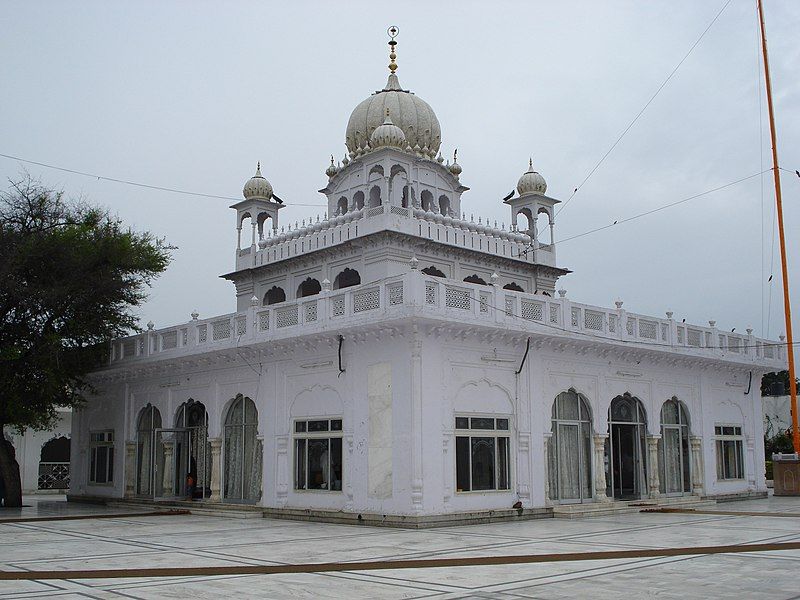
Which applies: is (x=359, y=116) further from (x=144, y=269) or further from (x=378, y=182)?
(x=144, y=269)

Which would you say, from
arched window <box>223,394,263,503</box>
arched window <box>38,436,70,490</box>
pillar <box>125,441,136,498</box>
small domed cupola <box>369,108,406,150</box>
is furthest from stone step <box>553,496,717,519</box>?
arched window <box>38,436,70,490</box>

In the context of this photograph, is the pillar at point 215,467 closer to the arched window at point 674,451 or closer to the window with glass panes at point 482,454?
the window with glass panes at point 482,454

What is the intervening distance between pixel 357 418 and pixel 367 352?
4.84 feet

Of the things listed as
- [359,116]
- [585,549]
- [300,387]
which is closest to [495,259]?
[359,116]

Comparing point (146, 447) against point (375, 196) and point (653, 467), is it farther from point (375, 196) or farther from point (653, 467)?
point (653, 467)

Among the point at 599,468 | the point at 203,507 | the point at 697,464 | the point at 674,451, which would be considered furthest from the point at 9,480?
the point at 697,464

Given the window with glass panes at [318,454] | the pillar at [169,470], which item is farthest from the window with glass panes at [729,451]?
the pillar at [169,470]

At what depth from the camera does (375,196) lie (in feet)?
97.0

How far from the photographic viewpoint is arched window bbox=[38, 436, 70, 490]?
3653 cm

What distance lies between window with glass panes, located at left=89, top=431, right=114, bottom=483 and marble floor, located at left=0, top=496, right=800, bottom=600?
6.90m

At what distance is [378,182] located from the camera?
29328 millimetres

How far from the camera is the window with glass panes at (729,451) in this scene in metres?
25.8

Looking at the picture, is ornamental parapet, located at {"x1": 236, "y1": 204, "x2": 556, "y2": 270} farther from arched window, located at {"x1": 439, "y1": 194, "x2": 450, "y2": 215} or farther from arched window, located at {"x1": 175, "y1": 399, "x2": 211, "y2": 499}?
arched window, located at {"x1": 175, "y1": 399, "x2": 211, "y2": 499}

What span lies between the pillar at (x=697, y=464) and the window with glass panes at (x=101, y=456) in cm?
1760
